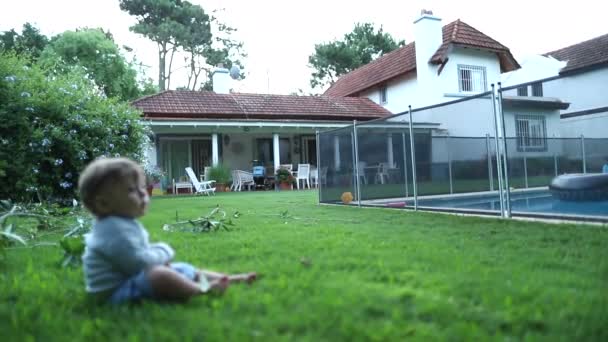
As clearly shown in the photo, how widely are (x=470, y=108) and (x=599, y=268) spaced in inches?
163

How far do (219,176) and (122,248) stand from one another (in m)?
14.4

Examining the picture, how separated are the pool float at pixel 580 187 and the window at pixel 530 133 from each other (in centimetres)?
53

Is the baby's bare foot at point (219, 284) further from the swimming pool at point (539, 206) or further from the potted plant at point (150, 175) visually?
the potted plant at point (150, 175)

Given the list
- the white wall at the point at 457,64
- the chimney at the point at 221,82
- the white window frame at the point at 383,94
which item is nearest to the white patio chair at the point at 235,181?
the chimney at the point at 221,82

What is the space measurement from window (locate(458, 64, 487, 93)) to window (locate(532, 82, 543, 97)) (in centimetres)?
1528

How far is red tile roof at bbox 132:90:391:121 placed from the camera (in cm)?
1689

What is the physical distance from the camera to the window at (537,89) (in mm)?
5199

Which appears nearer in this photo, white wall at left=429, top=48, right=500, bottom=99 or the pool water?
the pool water

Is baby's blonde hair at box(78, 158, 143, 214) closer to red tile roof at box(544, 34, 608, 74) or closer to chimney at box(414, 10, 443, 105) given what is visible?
chimney at box(414, 10, 443, 105)

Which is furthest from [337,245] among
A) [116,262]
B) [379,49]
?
[379,49]

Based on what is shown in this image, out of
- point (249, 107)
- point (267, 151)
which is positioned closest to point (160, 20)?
point (249, 107)

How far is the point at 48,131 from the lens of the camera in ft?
25.4

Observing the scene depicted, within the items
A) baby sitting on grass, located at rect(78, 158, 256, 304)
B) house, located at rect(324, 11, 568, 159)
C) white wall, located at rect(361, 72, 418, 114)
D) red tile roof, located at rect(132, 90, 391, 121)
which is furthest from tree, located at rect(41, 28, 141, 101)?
baby sitting on grass, located at rect(78, 158, 256, 304)

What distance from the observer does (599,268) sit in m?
2.80
